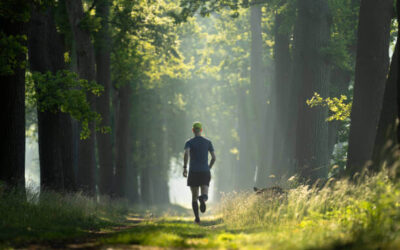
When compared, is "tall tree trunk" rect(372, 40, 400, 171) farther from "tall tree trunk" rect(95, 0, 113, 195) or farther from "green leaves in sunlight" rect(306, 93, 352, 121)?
"tall tree trunk" rect(95, 0, 113, 195)

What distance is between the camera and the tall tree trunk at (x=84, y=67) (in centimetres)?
1961

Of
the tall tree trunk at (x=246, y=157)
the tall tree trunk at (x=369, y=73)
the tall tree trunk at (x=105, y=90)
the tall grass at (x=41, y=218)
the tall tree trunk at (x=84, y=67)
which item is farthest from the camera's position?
the tall tree trunk at (x=246, y=157)

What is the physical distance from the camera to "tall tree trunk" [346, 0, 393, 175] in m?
13.1

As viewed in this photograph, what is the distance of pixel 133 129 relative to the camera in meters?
38.9

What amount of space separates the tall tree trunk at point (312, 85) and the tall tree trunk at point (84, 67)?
7.40 meters

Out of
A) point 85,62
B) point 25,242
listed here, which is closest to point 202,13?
point 85,62

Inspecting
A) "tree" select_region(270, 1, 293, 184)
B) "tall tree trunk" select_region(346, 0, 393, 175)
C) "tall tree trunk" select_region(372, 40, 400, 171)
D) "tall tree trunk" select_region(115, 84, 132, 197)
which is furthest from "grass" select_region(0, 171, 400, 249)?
"tall tree trunk" select_region(115, 84, 132, 197)

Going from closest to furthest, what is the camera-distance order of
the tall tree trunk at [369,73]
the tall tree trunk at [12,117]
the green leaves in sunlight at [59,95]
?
the tall tree trunk at [12,117] < the tall tree trunk at [369,73] < the green leaves in sunlight at [59,95]

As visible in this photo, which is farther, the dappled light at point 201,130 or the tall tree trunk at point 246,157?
the tall tree trunk at point 246,157

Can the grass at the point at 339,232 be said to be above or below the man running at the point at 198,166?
below

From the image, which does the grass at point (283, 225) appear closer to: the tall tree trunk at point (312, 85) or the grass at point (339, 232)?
the grass at point (339, 232)

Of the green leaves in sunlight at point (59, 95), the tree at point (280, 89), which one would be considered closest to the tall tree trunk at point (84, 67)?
the green leaves in sunlight at point (59, 95)

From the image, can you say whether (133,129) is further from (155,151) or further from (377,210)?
(377,210)

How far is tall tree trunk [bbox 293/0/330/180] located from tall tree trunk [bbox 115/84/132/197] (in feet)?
48.4
